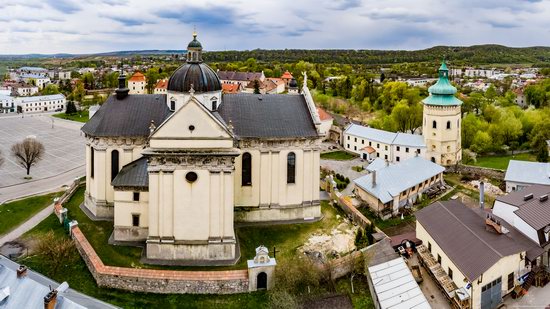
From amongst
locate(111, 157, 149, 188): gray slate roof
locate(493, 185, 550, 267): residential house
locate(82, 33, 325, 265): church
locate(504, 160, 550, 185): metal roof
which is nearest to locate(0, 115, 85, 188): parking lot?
locate(82, 33, 325, 265): church

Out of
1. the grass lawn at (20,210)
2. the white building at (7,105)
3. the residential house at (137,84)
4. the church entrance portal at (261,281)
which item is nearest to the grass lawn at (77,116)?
the white building at (7,105)

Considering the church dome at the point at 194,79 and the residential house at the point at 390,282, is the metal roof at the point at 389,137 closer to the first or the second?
the residential house at the point at 390,282

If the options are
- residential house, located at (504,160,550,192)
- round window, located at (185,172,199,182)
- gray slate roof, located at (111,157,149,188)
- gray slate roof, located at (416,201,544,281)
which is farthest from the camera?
residential house, located at (504,160,550,192)

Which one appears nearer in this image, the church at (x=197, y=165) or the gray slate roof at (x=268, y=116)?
the church at (x=197, y=165)

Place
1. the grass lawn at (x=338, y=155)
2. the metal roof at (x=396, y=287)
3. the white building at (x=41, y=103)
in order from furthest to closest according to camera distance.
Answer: the white building at (x=41, y=103)
the grass lawn at (x=338, y=155)
the metal roof at (x=396, y=287)

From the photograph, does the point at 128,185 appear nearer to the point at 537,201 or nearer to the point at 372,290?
the point at 372,290

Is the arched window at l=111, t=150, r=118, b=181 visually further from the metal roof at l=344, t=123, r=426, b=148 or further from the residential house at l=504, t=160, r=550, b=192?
the metal roof at l=344, t=123, r=426, b=148
